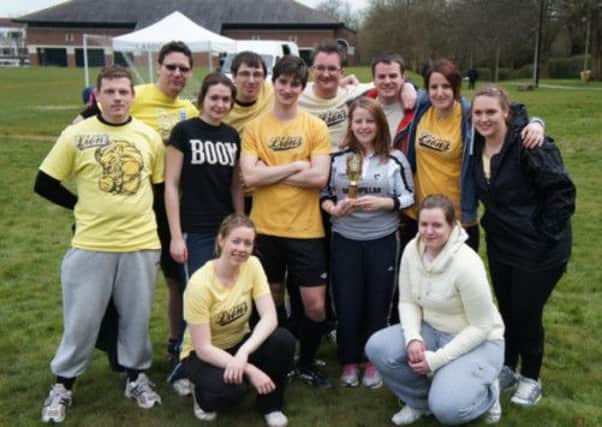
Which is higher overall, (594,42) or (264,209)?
(594,42)

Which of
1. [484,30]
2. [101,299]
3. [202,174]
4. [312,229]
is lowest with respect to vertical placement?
[101,299]

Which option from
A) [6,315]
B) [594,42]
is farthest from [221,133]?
[594,42]

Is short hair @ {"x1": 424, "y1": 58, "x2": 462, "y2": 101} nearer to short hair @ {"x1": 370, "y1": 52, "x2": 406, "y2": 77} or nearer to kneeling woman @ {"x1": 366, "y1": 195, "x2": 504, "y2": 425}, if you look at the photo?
short hair @ {"x1": 370, "y1": 52, "x2": 406, "y2": 77}

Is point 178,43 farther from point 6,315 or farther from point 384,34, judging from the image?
point 384,34

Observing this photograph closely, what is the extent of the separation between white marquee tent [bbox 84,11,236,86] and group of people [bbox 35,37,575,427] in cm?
1729

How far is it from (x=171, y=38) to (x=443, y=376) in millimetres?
19612

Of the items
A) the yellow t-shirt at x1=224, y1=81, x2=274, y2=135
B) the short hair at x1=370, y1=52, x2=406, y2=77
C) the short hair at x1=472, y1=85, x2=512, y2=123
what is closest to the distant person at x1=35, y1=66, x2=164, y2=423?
the yellow t-shirt at x1=224, y1=81, x2=274, y2=135

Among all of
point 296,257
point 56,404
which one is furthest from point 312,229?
point 56,404

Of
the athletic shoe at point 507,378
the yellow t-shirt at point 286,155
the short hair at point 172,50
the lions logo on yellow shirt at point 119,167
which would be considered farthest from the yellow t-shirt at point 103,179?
the athletic shoe at point 507,378

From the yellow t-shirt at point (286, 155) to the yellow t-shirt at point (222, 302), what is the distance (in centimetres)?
32

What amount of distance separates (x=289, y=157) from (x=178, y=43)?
104cm

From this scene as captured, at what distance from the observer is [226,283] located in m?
3.63

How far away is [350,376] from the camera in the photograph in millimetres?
4203

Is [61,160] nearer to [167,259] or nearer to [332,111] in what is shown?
[167,259]
